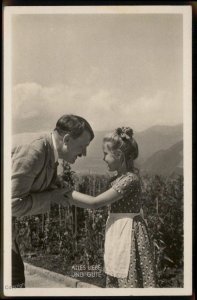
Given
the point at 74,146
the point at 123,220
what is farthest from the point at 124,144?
the point at 123,220

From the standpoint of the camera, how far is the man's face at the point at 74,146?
58.9 inches

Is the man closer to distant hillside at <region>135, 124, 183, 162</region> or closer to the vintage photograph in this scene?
the vintage photograph

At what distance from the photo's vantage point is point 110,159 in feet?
4.86

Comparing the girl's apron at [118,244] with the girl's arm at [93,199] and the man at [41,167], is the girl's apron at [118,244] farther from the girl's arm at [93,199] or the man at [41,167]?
the man at [41,167]

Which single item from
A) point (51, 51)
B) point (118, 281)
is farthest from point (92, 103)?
point (118, 281)

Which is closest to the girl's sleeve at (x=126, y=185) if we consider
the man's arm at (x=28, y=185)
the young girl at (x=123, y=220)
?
the young girl at (x=123, y=220)

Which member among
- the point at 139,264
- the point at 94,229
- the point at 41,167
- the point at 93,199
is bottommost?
the point at 139,264

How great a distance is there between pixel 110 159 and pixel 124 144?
85mm

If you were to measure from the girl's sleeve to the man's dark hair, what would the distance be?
0.72 feet

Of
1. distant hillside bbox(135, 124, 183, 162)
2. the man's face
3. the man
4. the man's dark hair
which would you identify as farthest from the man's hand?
distant hillside bbox(135, 124, 183, 162)

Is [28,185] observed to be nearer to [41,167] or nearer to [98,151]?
[41,167]

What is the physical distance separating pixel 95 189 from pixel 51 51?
60cm

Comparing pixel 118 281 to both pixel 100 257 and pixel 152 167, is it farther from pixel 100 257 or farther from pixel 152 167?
pixel 152 167

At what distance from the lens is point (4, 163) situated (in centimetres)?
149
